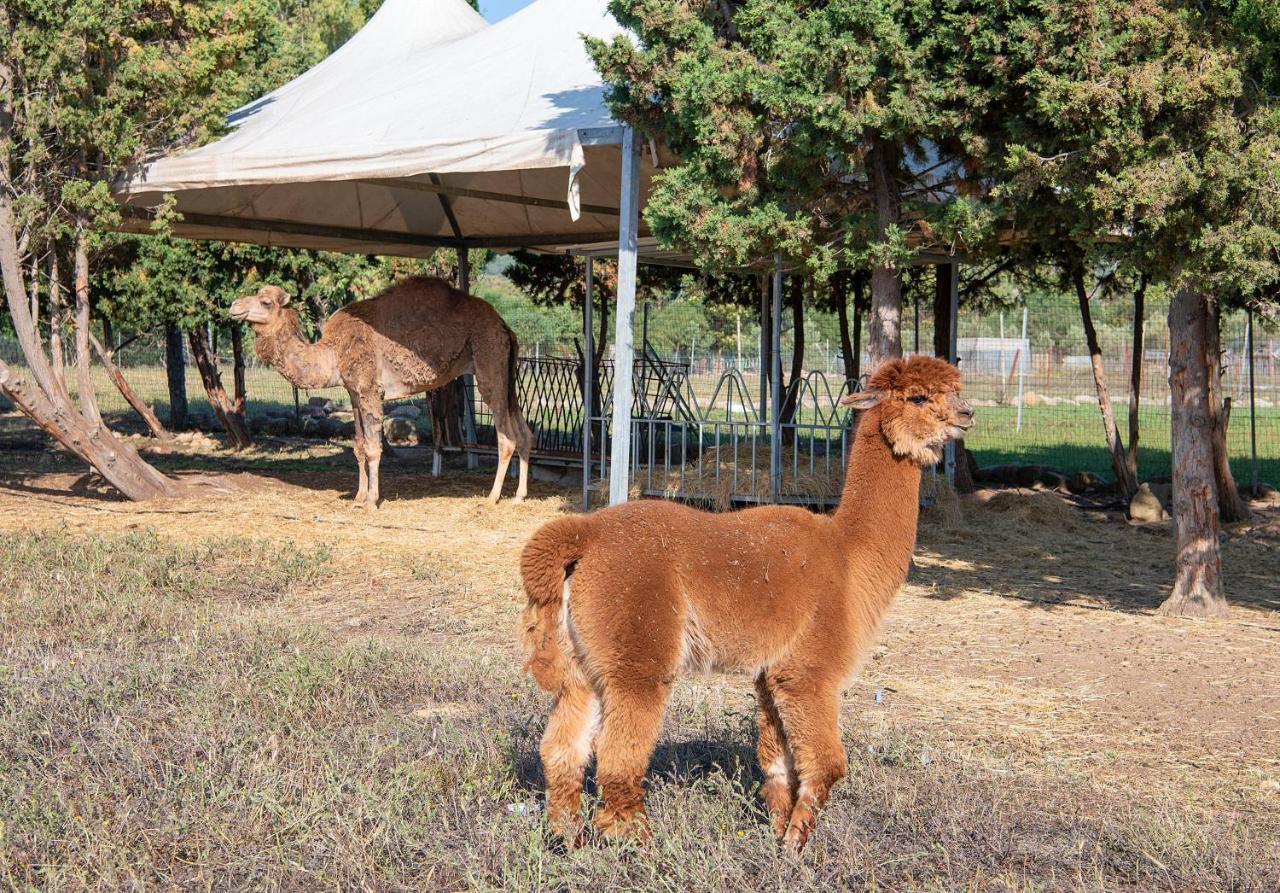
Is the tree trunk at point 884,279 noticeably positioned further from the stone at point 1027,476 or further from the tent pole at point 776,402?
the stone at point 1027,476

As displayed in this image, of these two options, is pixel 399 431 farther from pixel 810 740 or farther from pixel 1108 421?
pixel 810 740

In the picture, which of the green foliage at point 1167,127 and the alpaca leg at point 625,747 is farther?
the green foliage at point 1167,127

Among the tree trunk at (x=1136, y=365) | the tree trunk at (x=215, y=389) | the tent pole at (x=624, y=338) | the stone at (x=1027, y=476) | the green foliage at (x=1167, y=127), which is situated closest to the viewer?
the green foliage at (x=1167, y=127)

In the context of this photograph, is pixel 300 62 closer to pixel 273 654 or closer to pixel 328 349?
pixel 328 349

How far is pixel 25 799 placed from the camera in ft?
14.0

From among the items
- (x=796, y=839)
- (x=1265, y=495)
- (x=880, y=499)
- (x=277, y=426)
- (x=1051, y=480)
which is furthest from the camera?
(x=277, y=426)

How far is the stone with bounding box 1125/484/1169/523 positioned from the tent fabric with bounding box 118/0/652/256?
19.5 feet

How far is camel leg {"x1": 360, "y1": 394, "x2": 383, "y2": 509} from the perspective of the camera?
13086 mm

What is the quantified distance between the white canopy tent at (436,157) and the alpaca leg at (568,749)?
6.40m

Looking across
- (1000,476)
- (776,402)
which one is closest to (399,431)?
(1000,476)

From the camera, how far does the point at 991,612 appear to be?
27.5ft

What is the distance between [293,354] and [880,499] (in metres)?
9.94

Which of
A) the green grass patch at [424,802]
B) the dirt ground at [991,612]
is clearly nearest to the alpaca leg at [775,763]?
the green grass patch at [424,802]

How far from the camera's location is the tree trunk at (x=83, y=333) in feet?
39.7
